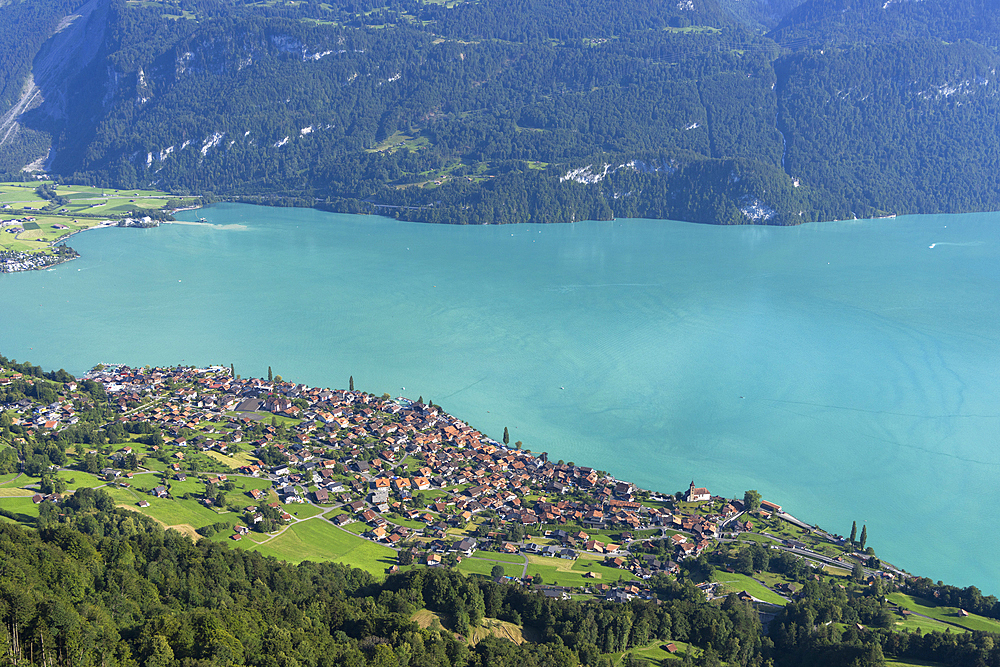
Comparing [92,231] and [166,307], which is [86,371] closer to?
[166,307]

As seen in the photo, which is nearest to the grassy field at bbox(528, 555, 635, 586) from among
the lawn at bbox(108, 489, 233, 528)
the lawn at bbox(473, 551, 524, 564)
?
the lawn at bbox(473, 551, 524, 564)

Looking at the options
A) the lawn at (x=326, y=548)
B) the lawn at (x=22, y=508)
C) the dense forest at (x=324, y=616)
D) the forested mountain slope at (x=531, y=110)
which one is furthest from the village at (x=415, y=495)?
the forested mountain slope at (x=531, y=110)

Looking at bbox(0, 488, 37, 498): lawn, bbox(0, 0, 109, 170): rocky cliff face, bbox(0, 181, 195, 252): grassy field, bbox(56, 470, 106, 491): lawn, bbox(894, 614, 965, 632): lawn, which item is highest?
bbox(0, 0, 109, 170): rocky cliff face

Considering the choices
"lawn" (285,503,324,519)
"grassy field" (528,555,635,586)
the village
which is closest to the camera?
"grassy field" (528,555,635,586)

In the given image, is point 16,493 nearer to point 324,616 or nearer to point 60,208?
point 324,616

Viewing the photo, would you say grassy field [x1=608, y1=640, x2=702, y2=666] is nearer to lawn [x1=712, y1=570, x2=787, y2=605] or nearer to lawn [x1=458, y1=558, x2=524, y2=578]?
lawn [x1=712, y1=570, x2=787, y2=605]

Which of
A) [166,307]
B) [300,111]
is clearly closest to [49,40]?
[300,111]

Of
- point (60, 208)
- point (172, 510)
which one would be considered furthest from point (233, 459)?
point (60, 208)
